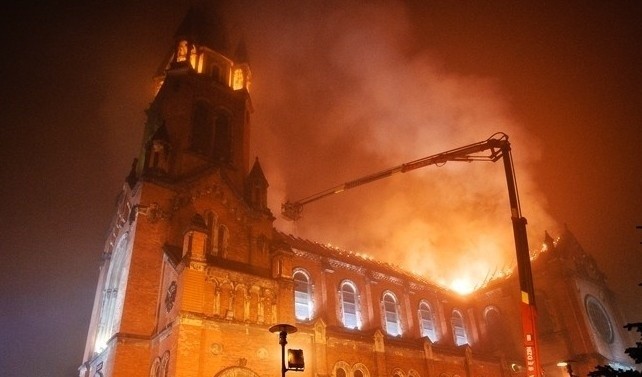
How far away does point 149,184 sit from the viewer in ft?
88.1

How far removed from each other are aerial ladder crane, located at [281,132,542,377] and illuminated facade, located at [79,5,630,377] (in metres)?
8.89

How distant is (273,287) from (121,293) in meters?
7.63

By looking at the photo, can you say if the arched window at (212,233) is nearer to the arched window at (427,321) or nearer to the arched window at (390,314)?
the arched window at (390,314)

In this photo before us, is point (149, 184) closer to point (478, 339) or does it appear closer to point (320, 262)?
point (320, 262)

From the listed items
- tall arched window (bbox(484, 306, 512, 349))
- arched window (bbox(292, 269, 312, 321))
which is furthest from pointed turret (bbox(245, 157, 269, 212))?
tall arched window (bbox(484, 306, 512, 349))

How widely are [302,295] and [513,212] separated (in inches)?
561

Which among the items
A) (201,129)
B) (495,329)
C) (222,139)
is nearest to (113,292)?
(201,129)

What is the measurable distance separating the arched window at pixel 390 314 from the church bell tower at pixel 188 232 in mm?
12776

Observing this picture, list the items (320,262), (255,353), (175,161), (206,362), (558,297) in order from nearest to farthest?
(206,362)
(255,353)
(175,161)
(320,262)
(558,297)

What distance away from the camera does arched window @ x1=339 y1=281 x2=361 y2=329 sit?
111 ft

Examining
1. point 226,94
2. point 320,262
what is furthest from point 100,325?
point 226,94

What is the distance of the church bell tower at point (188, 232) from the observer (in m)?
22.1

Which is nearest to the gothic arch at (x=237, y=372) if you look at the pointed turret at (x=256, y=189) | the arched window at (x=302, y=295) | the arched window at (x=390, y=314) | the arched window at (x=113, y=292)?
the arched window at (x=113, y=292)

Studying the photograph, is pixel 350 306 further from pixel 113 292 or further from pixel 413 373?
pixel 113 292
